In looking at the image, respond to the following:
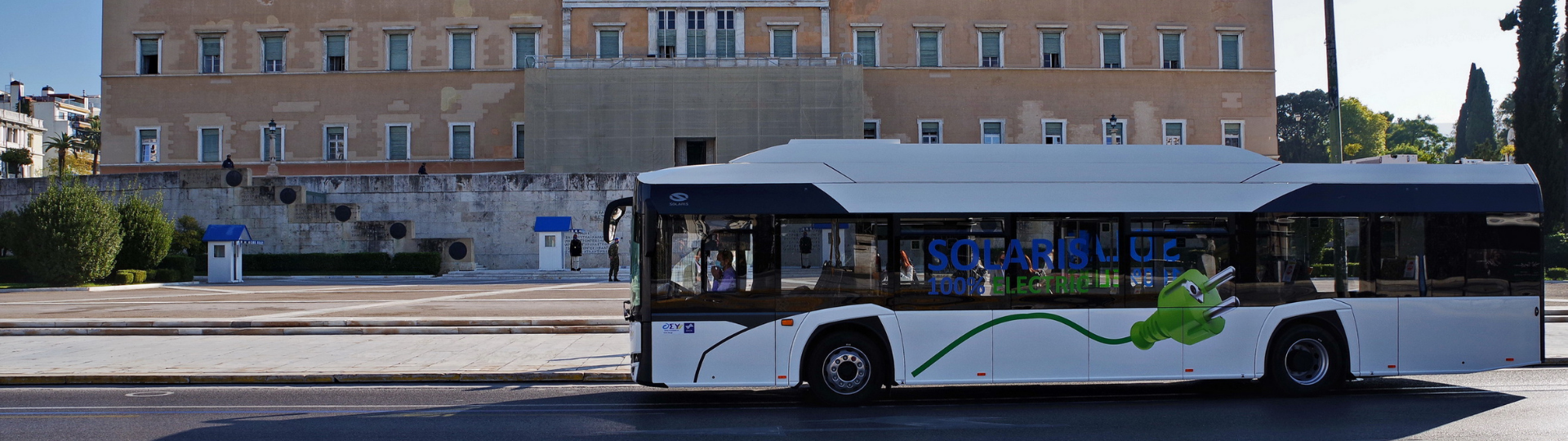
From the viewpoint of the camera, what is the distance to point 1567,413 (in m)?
8.93

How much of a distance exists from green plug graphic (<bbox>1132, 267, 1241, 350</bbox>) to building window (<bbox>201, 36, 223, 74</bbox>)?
160 feet

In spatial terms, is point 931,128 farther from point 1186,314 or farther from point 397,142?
point 1186,314

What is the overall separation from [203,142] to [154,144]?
2.35 metres

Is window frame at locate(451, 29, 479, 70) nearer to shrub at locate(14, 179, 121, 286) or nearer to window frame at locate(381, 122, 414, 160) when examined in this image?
window frame at locate(381, 122, 414, 160)

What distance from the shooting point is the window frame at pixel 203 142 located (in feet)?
159

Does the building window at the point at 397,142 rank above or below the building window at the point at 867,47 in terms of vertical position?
below

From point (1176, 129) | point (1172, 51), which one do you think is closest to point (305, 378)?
point (1176, 129)

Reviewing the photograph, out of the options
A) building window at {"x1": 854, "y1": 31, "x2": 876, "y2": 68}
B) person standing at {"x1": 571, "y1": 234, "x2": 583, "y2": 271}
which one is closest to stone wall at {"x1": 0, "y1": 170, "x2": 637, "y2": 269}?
person standing at {"x1": 571, "y1": 234, "x2": 583, "y2": 271}

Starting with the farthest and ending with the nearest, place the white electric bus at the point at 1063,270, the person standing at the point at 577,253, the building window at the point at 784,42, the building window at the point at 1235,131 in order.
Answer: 1. the building window at the point at 1235,131
2. the building window at the point at 784,42
3. the person standing at the point at 577,253
4. the white electric bus at the point at 1063,270

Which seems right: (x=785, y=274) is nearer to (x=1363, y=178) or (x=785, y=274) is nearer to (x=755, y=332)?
(x=755, y=332)

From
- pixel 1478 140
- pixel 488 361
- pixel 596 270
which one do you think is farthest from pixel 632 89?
pixel 1478 140

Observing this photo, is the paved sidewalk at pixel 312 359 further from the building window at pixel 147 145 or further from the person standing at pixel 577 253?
the building window at pixel 147 145

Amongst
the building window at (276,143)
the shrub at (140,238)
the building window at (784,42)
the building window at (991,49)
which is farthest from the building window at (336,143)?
the building window at (991,49)

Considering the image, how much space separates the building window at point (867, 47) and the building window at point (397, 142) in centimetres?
2103
